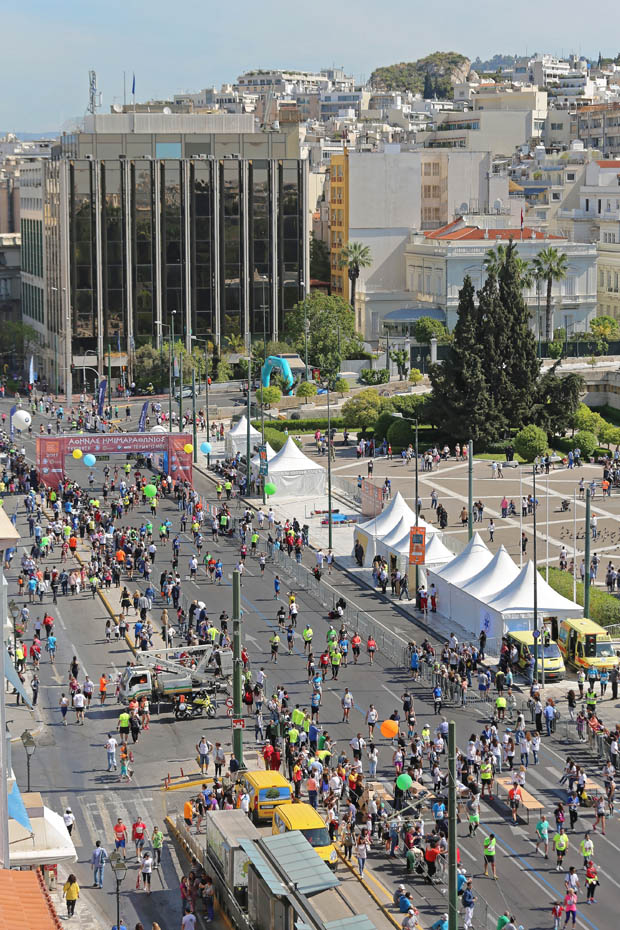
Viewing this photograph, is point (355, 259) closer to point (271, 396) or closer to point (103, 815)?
point (271, 396)

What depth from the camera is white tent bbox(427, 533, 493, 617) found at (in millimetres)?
55844

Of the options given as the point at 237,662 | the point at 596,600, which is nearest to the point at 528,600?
the point at 596,600

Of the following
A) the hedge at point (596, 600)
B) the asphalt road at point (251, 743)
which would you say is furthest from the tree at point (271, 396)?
the hedge at point (596, 600)

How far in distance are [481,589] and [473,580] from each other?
101 centimetres

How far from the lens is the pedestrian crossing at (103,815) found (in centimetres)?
3716

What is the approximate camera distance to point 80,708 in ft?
149

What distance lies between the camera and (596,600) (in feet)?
179

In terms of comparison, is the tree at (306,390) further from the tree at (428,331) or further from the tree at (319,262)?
the tree at (319,262)

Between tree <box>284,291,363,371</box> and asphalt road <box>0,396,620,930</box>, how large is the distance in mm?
55164

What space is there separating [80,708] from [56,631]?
32.7 ft

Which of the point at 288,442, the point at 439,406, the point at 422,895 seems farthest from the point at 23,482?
the point at 422,895

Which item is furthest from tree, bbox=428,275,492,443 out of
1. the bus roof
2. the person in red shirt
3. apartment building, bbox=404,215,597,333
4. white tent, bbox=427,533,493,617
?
the person in red shirt

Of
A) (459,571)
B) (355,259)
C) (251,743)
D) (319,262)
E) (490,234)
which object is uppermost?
(490,234)

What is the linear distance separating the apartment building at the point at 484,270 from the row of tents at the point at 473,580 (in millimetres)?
59750
